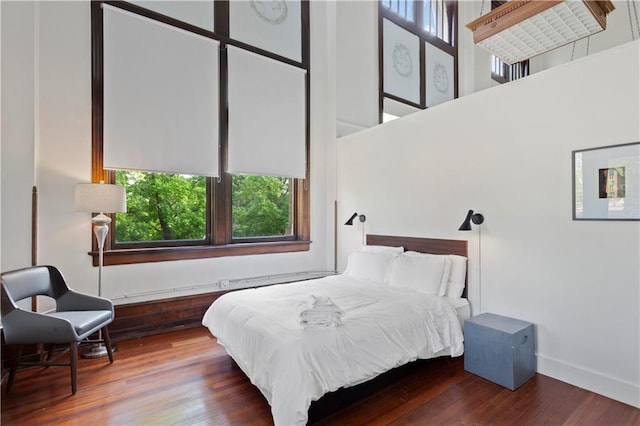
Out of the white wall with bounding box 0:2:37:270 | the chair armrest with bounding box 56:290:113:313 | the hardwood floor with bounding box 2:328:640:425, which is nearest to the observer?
the hardwood floor with bounding box 2:328:640:425

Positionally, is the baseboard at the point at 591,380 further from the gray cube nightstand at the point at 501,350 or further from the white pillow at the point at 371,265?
the white pillow at the point at 371,265

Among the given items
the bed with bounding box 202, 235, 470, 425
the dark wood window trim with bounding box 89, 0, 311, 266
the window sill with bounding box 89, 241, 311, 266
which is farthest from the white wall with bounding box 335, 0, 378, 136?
the bed with bounding box 202, 235, 470, 425

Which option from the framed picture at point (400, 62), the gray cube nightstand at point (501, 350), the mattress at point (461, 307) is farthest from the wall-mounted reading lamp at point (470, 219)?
the framed picture at point (400, 62)

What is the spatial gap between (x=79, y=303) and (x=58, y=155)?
1379mm

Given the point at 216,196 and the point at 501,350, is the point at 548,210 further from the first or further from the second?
the point at 216,196

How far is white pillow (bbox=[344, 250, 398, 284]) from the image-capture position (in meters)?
3.56

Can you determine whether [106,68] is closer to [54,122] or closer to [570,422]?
[54,122]

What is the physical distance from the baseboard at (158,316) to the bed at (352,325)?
944 millimetres

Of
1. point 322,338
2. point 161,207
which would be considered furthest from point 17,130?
point 322,338

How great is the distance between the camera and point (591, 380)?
2.31m

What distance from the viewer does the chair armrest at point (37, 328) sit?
88.9 inches

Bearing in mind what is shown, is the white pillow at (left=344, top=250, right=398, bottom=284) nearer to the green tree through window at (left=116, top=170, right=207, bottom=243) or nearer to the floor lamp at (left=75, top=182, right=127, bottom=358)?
the green tree through window at (left=116, top=170, right=207, bottom=243)

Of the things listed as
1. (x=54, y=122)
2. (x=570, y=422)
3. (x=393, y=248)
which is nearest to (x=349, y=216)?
(x=393, y=248)

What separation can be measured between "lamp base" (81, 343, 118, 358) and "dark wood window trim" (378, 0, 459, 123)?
4.65 metres
